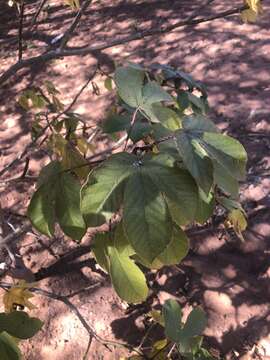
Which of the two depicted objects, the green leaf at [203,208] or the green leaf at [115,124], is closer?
the green leaf at [203,208]

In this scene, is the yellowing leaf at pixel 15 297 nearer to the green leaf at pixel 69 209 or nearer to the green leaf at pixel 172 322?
the green leaf at pixel 172 322

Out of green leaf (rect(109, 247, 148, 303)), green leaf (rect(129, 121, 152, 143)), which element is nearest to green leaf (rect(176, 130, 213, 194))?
green leaf (rect(129, 121, 152, 143))

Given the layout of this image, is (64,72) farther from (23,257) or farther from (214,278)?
(214,278)

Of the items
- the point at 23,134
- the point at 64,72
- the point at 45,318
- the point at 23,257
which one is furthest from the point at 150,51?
the point at 45,318

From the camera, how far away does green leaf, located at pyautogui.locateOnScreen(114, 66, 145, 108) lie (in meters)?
1.10

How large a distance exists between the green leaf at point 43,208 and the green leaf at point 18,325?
0.20 metres

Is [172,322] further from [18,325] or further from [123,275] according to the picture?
[18,325]

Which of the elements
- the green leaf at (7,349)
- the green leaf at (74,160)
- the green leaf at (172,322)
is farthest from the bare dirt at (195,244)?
the green leaf at (7,349)

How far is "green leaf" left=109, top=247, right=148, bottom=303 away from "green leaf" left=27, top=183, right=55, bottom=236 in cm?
16

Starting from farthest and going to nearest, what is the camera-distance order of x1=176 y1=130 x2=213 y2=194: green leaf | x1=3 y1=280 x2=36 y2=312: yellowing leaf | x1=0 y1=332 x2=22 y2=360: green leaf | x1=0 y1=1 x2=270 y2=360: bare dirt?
x1=0 y1=1 x2=270 y2=360: bare dirt → x1=3 y1=280 x2=36 y2=312: yellowing leaf → x1=0 y1=332 x2=22 y2=360: green leaf → x1=176 y1=130 x2=213 y2=194: green leaf

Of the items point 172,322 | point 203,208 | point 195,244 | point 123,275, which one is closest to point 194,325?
point 172,322

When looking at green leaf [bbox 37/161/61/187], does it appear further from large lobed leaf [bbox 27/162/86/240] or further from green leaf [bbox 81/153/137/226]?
green leaf [bbox 81/153/137/226]

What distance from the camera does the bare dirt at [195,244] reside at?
229cm

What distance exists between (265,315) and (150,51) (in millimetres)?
3193
